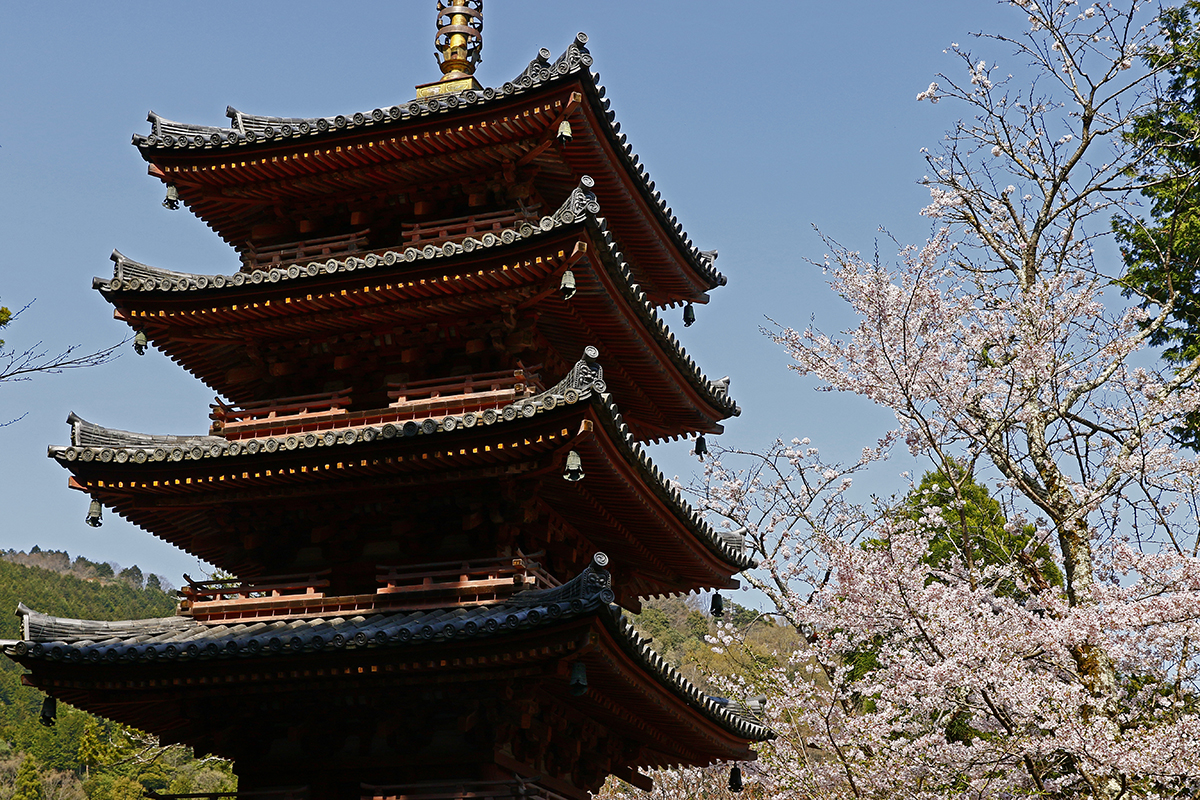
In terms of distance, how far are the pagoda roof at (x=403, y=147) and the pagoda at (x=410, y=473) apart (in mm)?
40

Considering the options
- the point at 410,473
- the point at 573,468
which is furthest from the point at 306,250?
the point at 573,468

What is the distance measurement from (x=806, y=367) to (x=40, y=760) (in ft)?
184

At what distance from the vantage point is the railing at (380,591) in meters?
11.7

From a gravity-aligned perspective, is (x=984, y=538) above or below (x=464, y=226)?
below

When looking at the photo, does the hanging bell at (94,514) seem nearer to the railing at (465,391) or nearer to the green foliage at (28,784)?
the railing at (465,391)

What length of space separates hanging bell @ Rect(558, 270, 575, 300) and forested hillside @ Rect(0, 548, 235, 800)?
2096cm

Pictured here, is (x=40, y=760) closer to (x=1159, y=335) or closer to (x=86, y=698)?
(x=86, y=698)

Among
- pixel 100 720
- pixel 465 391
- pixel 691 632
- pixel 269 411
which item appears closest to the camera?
pixel 465 391

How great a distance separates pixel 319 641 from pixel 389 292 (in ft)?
14.0

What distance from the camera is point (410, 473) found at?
39.6 feet

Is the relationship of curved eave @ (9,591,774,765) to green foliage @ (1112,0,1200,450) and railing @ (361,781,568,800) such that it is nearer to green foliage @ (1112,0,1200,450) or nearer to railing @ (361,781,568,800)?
railing @ (361,781,568,800)

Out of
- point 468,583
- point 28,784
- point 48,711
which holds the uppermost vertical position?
point 468,583

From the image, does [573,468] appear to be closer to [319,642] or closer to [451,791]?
[319,642]

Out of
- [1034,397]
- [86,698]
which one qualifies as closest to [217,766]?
[86,698]
